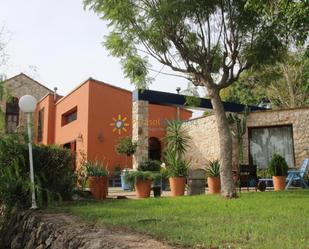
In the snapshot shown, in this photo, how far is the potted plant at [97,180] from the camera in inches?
408

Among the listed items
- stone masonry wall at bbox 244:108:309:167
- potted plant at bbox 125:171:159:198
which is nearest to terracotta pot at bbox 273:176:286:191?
stone masonry wall at bbox 244:108:309:167

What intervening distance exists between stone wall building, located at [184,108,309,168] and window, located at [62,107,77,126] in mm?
9506

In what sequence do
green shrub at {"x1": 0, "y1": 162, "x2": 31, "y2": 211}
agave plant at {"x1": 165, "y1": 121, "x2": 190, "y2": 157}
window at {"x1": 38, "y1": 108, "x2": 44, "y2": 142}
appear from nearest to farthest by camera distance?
green shrub at {"x1": 0, "y1": 162, "x2": 31, "y2": 211}
agave plant at {"x1": 165, "y1": 121, "x2": 190, "y2": 157}
window at {"x1": 38, "y1": 108, "x2": 44, "y2": 142}

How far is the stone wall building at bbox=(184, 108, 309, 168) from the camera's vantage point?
15.4m

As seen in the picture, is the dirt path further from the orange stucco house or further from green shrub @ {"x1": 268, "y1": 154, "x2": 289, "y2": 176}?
the orange stucco house

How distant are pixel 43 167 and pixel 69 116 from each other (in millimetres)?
16335

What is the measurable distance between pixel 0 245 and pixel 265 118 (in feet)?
37.1

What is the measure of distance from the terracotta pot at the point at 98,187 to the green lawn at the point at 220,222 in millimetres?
2412

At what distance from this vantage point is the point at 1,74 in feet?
38.0

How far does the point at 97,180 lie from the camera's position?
10391mm

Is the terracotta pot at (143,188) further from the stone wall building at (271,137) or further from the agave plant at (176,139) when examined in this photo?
the stone wall building at (271,137)

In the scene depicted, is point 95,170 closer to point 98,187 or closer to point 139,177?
point 98,187

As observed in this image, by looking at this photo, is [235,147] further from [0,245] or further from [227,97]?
[227,97]

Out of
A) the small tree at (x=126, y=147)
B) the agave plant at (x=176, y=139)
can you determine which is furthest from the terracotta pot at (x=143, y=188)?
the small tree at (x=126, y=147)
